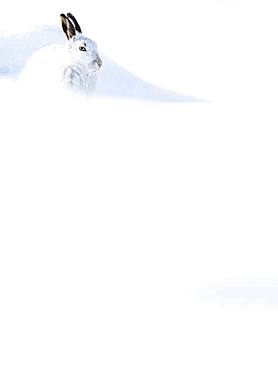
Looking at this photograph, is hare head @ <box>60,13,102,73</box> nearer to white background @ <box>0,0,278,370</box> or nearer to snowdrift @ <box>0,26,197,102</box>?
white background @ <box>0,0,278,370</box>

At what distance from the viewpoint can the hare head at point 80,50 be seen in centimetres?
567

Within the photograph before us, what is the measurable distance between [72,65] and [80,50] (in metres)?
0.12

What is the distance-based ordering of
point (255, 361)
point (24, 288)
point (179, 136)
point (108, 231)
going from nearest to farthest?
point (255, 361), point (24, 288), point (108, 231), point (179, 136)

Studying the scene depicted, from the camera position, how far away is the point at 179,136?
6.51 meters

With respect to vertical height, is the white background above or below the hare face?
below

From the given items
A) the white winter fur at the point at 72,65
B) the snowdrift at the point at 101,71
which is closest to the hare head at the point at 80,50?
the white winter fur at the point at 72,65

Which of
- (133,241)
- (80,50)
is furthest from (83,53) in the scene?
(133,241)

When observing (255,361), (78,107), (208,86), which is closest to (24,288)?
(255,361)

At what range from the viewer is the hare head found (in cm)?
567

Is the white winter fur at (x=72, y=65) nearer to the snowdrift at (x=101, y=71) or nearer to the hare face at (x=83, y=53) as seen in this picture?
the hare face at (x=83, y=53)

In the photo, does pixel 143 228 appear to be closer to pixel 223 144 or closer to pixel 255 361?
pixel 255 361

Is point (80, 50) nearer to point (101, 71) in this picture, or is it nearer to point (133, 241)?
point (133, 241)

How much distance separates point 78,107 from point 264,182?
1.73 metres

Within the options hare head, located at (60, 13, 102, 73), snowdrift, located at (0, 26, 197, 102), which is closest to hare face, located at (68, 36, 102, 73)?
hare head, located at (60, 13, 102, 73)
